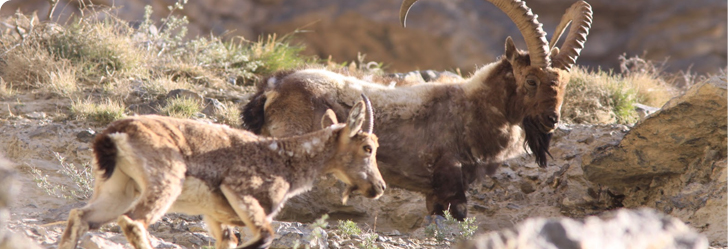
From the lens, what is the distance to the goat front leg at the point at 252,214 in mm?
4613

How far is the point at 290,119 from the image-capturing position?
676cm

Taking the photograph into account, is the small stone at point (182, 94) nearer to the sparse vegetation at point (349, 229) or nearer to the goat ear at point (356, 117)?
the sparse vegetation at point (349, 229)

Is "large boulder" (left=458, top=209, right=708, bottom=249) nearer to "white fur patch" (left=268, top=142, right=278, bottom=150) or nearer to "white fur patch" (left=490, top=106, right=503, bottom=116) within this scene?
"white fur patch" (left=268, top=142, right=278, bottom=150)

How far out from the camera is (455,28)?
19.1 meters

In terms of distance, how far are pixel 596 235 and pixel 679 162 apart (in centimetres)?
395

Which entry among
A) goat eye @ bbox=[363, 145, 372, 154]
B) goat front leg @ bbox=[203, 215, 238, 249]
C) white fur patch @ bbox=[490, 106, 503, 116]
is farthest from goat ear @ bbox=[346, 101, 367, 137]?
white fur patch @ bbox=[490, 106, 503, 116]

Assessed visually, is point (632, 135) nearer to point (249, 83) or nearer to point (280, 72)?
point (280, 72)

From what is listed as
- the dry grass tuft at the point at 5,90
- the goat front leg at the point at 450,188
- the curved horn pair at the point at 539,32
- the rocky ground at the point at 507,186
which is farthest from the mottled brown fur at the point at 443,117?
the dry grass tuft at the point at 5,90

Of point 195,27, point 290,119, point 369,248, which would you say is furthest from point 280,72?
point 195,27

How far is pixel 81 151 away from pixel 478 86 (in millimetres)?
3868

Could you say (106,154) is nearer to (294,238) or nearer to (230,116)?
(294,238)

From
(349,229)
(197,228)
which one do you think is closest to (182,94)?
(197,228)

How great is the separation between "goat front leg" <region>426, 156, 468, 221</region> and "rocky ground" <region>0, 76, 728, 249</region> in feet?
0.95

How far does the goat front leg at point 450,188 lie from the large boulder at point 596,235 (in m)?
3.27
